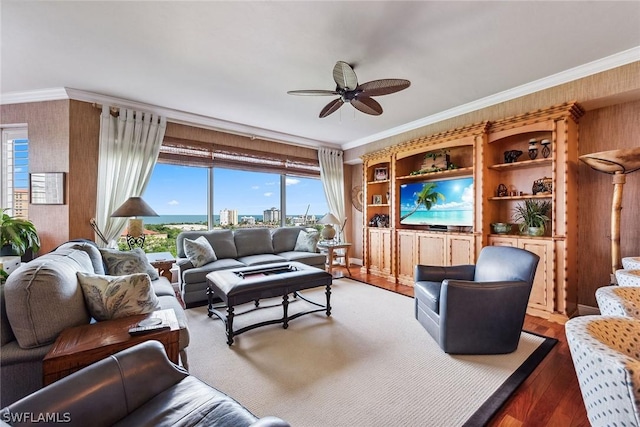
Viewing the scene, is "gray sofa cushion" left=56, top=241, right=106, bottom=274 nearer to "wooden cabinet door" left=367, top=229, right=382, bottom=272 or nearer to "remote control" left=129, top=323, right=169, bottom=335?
"remote control" left=129, top=323, right=169, bottom=335

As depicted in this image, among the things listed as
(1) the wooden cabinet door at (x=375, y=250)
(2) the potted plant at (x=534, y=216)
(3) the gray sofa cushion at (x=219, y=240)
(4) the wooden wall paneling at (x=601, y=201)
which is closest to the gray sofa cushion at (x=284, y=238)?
(3) the gray sofa cushion at (x=219, y=240)

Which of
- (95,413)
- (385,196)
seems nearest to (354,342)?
(95,413)

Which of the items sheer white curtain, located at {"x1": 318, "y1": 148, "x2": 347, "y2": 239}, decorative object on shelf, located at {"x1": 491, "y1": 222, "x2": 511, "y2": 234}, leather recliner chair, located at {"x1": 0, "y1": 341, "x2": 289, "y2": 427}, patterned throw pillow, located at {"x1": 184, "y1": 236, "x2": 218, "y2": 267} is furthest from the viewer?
sheer white curtain, located at {"x1": 318, "y1": 148, "x2": 347, "y2": 239}

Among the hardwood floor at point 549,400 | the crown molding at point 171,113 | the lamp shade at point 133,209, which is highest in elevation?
the crown molding at point 171,113

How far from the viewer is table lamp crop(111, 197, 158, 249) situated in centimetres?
319

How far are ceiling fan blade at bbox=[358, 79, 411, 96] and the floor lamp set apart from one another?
1.95 meters

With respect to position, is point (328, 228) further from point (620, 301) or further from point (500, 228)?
point (620, 301)

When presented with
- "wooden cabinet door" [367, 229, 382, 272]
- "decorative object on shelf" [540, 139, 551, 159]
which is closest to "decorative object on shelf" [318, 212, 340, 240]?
"wooden cabinet door" [367, 229, 382, 272]

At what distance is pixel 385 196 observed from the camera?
553 cm

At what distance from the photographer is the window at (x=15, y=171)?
3.42 metres

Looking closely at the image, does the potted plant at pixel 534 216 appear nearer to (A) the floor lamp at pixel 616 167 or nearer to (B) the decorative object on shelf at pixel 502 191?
(B) the decorative object on shelf at pixel 502 191

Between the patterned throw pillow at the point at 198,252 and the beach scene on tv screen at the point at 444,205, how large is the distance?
331cm

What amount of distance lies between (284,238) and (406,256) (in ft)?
7.25

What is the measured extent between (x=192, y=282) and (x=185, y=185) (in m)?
1.92
